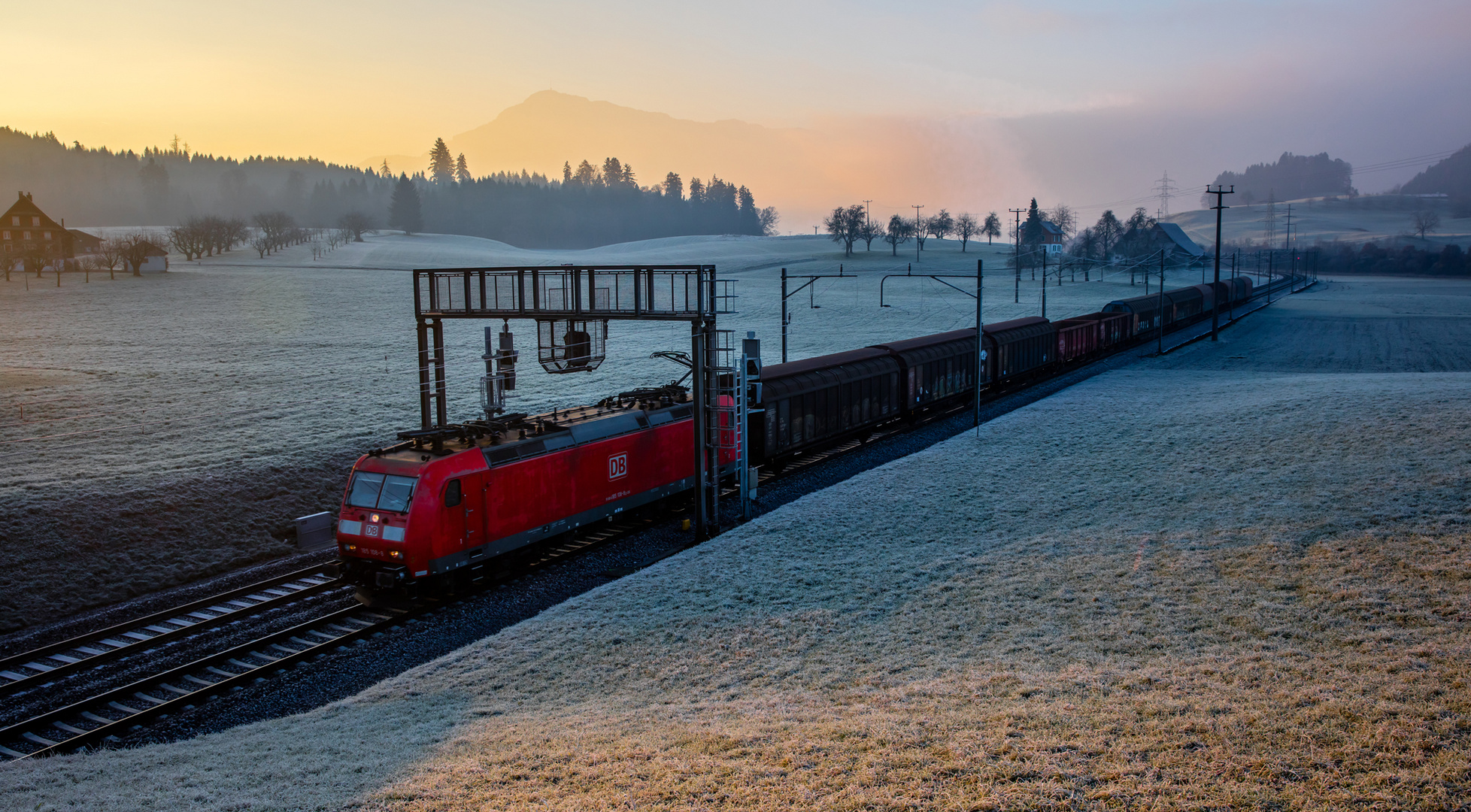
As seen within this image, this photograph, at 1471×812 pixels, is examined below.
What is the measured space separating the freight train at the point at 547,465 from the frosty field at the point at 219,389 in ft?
25.9

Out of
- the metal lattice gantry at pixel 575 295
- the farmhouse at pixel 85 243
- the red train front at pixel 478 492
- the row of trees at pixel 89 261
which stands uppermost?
the farmhouse at pixel 85 243

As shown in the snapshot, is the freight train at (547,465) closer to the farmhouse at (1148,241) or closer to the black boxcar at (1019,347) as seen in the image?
the black boxcar at (1019,347)

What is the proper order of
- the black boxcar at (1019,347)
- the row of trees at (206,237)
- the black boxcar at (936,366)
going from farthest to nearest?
the row of trees at (206,237) → the black boxcar at (1019,347) → the black boxcar at (936,366)

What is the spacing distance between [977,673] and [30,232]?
482ft

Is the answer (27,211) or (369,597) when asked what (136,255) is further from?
(369,597)

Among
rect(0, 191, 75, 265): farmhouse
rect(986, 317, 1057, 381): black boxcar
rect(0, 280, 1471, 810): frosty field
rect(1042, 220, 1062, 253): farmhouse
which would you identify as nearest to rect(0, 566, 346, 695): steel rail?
rect(0, 280, 1471, 810): frosty field

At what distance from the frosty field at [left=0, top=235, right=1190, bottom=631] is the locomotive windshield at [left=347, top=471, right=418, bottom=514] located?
754 centimetres

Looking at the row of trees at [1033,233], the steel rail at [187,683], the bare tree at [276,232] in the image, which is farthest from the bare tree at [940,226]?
the steel rail at [187,683]

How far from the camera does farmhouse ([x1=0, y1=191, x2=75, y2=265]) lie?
11069cm

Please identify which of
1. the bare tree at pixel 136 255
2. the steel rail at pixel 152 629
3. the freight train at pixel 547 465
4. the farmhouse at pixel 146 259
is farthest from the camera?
the farmhouse at pixel 146 259

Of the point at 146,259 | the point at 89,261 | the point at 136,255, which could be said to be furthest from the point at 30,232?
the point at 136,255

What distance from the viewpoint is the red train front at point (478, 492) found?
18719 mm

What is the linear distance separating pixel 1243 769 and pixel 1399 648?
558 cm

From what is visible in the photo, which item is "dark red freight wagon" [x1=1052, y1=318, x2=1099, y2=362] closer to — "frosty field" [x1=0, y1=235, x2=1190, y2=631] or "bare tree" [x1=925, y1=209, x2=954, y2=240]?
"frosty field" [x1=0, y1=235, x2=1190, y2=631]
